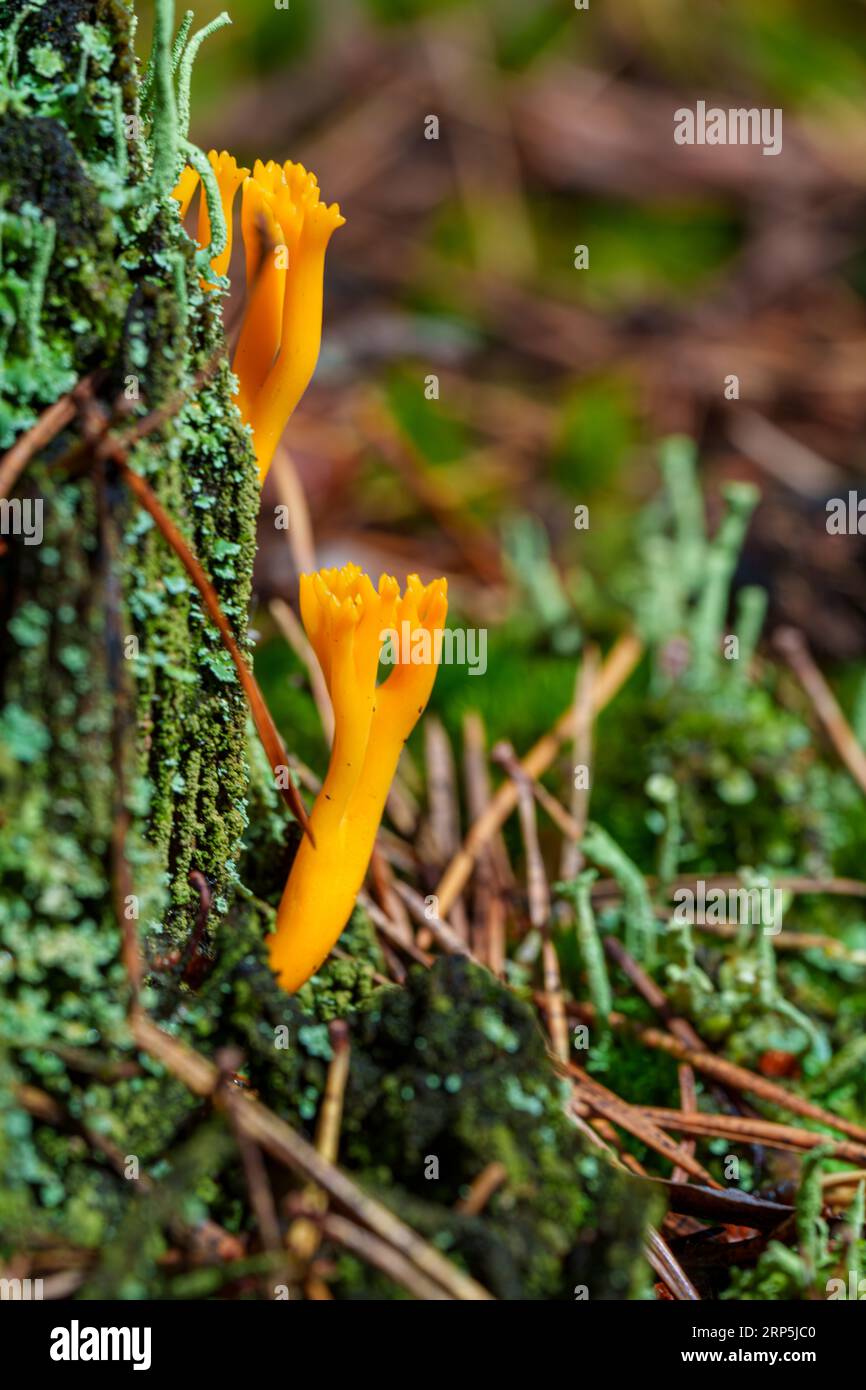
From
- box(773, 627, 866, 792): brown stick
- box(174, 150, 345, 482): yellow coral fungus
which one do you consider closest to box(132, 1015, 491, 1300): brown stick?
box(174, 150, 345, 482): yellow coral fungus

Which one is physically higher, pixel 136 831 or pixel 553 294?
pixel 553 294

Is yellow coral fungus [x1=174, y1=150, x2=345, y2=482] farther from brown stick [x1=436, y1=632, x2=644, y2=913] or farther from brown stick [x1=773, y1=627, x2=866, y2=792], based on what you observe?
brown stick [x1=773, y1=627, x2=866, y2=792]

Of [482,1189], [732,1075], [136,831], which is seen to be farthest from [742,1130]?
[136,831]

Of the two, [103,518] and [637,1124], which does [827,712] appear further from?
[103,518]

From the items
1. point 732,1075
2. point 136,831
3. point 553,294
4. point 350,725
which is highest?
point 553,294

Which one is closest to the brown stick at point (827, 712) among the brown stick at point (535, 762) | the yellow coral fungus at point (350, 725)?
the brown stick at point (535, 762)

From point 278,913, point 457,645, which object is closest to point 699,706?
point 457,645
